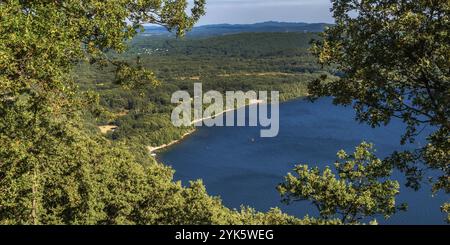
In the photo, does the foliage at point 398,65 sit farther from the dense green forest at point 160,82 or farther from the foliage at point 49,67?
the foliage at point 49,67

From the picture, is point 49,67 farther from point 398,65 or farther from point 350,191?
point 350,191

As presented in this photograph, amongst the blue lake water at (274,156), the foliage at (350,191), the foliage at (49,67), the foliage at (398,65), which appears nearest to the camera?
the foliage at (49,67)

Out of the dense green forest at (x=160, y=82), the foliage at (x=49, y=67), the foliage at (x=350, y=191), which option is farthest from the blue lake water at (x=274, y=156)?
the foliage at (x=49, y=67)

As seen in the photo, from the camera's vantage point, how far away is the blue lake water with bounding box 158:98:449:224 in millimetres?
66438

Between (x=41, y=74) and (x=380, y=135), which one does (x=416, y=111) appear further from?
(x=380, y=135)

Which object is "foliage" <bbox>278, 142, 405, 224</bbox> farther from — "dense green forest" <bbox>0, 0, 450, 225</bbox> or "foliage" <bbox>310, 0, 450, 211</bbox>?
"foliage" <bbox>310, 0, 450, 211</bbox>

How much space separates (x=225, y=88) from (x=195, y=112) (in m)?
50.8

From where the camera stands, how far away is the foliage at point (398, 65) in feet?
26.9

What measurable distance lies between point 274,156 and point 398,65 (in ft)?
285

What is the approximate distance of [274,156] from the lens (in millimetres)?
95125

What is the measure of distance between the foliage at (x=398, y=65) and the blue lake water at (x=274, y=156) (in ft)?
170

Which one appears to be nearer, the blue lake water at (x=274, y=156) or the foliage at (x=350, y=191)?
the foliage at (x=350, y=191)

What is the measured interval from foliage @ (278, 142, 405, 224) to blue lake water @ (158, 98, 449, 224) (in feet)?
149

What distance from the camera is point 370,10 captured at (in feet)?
29.6
